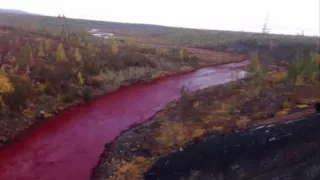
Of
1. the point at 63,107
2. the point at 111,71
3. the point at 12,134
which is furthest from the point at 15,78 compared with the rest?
the point at 111,71

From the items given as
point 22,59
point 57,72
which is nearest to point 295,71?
point 57,72

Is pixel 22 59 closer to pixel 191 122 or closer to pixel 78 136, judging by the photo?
pixel 78 136

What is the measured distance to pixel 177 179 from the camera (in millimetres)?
17172

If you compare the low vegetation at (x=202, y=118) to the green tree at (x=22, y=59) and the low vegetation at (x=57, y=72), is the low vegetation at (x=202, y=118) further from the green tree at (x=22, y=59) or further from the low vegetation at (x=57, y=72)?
the green tree at (x=22, y=59)

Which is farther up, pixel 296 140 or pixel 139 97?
pixel 296 140

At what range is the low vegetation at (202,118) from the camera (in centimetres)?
2094

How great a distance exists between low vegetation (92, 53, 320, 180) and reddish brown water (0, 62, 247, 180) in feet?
4.43

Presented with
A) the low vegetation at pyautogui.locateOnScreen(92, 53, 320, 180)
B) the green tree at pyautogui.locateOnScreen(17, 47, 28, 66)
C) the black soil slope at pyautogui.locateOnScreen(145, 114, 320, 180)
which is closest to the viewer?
the black soil slope at pyautogui.locateOnScreen(145, 114, 320, 180)

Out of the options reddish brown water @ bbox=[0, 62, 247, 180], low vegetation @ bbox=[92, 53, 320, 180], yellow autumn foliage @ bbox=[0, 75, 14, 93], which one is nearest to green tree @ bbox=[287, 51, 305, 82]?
low vegetation @ bbox=[92, 53, 320, 180]

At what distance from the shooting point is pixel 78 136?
2606cm

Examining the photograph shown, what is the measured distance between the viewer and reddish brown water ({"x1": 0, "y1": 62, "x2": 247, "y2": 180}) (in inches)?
815

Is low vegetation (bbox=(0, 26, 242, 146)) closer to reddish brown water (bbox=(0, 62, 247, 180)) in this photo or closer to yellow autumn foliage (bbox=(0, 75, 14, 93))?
yellow autumn foliage (bbox=(0, 75, 14, 93))

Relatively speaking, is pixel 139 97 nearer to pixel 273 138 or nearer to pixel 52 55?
pixel 52 55

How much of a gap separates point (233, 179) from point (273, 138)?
305cm
